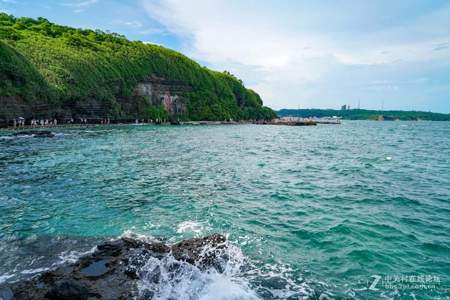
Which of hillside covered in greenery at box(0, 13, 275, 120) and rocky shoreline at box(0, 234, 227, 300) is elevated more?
hillside covered in greenery at box(0, 13, 275, 120)

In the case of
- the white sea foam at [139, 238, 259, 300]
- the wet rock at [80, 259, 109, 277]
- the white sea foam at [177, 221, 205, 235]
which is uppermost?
the wet rock at [80, 259, 109, 277]

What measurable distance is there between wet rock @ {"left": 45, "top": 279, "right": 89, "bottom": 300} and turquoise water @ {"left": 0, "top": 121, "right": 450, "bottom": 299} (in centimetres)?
259

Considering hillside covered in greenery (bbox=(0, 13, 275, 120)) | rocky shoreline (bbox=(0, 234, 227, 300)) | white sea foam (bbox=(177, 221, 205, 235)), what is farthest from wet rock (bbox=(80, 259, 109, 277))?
hillside covered in greenery (bbox=(0, 13, 275, 120))

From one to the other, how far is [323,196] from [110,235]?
11.8m

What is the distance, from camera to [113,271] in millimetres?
8539

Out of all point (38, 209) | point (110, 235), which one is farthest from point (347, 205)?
point (38, 209)

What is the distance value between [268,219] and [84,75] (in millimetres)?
101981

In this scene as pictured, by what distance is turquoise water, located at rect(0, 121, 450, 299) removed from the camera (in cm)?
945

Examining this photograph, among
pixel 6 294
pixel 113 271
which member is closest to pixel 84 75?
pixel 113 271

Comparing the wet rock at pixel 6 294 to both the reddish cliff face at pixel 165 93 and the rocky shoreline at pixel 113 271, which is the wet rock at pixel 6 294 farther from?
the reddish cliff face at pixel 165 93

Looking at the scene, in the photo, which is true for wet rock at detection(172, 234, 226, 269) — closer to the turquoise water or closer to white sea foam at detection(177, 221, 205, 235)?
the turquoise water

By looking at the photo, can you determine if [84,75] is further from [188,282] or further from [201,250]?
[188,282]

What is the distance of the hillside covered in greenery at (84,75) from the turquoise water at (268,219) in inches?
2171

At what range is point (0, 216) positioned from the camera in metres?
14.4
